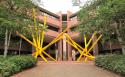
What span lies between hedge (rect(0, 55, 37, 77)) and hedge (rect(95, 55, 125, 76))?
5.18 meters

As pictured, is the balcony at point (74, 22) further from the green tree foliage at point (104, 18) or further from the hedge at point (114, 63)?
the green tree foliage at point (104, 18)

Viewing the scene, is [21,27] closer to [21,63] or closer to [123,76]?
[21,63]

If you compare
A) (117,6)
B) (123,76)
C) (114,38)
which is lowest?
(123,76)

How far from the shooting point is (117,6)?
578 inches

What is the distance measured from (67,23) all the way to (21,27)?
24.8 metres

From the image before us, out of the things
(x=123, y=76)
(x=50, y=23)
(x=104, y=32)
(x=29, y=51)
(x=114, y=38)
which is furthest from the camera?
(x=50, y=23)

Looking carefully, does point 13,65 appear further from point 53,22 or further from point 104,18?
point 53,22

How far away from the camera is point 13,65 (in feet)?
49.3

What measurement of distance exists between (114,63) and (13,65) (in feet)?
20.9

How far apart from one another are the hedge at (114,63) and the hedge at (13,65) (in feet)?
17.0

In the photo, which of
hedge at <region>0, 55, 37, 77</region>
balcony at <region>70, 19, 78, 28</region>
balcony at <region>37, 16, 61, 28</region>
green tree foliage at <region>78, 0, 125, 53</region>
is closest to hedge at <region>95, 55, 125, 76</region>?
green tree foliage at <region>78, 0, 125, 53</region>

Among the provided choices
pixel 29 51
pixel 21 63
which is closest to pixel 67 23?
pixel 29 51

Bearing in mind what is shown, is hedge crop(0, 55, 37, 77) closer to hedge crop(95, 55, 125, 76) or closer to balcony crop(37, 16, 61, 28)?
hedge crop(95, 55, 125, 76)

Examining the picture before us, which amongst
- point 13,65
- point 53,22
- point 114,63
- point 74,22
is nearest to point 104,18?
point 114,63
